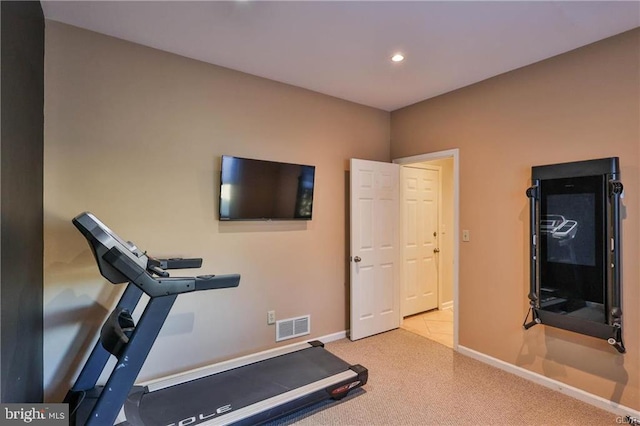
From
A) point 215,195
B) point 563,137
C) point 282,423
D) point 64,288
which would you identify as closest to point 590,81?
point 563,137

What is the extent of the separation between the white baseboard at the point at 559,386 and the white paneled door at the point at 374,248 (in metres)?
0.95

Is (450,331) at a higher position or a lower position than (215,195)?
lower

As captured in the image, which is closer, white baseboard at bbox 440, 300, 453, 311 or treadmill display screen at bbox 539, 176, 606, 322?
treadmill display screen at bbox 539, 176, 606, 322

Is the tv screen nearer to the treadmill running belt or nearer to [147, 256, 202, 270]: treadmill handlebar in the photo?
[147, 256, 202, 270]: treadmill handlebar

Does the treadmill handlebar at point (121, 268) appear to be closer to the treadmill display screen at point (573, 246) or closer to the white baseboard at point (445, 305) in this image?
the treadmill display screen at point (573, 246)

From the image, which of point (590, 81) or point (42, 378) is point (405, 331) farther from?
point (42, 378)

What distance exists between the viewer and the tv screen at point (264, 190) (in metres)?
2.84

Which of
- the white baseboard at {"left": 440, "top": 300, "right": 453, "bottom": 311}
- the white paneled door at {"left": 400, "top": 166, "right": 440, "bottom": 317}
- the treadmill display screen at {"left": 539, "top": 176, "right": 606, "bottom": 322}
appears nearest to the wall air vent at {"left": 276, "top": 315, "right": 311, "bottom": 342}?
the white paneled door at {"left": 400, "top": 166, "right": 440, "bottom": 317}

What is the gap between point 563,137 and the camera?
103 inches

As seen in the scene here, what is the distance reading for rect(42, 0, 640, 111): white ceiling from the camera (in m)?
2.07

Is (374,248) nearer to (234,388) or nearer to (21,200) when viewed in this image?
(234,388)

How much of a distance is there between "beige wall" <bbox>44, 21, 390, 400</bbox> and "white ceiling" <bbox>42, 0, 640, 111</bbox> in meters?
0.26

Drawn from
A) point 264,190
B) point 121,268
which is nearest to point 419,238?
point 264,190

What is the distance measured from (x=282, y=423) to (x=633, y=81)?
3428 mm
